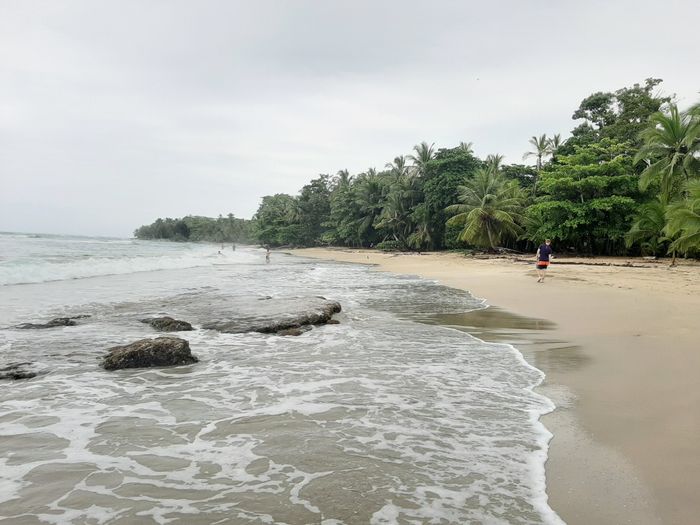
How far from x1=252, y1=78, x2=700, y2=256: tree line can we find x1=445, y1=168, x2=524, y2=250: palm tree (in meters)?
0.08

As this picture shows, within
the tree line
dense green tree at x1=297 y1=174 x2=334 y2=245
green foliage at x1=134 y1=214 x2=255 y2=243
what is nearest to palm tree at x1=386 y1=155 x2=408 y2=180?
the tree line

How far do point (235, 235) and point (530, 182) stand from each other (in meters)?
90.1

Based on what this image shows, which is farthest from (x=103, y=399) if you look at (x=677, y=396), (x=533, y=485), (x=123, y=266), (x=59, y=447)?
(x=123, y=266)

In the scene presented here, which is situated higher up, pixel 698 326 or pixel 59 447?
pixel 698 326

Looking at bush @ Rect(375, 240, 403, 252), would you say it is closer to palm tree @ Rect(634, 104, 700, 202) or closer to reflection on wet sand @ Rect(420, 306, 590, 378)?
palm tree @ Rect(634, 104, 700, 202)

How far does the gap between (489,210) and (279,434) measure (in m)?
31.1

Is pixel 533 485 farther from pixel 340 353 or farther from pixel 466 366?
pixel 340 353

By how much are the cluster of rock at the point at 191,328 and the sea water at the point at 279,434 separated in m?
0.23

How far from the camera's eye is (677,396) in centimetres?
414

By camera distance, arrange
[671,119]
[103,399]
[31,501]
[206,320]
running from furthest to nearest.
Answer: [671,119] → [206,320] → [103,399] → [31,501]

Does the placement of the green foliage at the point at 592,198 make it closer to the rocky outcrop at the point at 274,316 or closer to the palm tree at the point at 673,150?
the palm tree at the point at 673,150

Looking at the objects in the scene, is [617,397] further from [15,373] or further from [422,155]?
[422,155]

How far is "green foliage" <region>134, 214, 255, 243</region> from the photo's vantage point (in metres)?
117

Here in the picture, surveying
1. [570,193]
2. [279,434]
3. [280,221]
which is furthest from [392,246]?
[279,434]
